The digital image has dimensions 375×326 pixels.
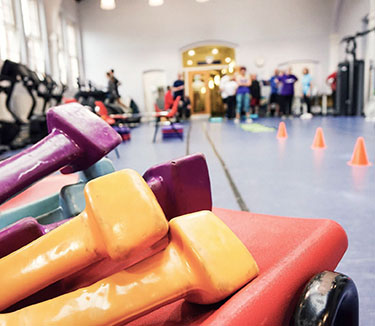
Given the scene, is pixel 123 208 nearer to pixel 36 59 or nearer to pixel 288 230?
pixel 288 230

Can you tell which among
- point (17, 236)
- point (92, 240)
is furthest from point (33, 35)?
point (92, 240)

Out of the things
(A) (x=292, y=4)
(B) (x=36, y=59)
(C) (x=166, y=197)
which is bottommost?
(C) (x=166, y=197)

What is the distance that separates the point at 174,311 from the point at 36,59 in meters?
10.3

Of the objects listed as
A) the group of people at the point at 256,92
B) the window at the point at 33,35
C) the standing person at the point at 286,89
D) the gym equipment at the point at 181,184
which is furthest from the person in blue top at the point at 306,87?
the gym equipment at the point at 181,184

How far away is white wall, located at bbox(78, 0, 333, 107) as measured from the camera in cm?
1259

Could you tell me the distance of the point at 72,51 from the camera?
12523 millimetres

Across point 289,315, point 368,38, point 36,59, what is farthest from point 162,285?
point 368,38

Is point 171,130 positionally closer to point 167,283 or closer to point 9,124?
point 9,124

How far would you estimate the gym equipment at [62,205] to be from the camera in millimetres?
977

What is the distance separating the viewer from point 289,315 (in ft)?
2.12

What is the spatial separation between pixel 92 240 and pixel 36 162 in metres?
0.26

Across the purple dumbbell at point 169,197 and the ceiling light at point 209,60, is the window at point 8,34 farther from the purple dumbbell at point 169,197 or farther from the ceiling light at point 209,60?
the purple dumbbell at point 169,197

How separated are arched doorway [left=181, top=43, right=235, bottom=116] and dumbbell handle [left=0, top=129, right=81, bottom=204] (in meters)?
13.1

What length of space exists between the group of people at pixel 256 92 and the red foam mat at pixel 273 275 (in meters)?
9.16
